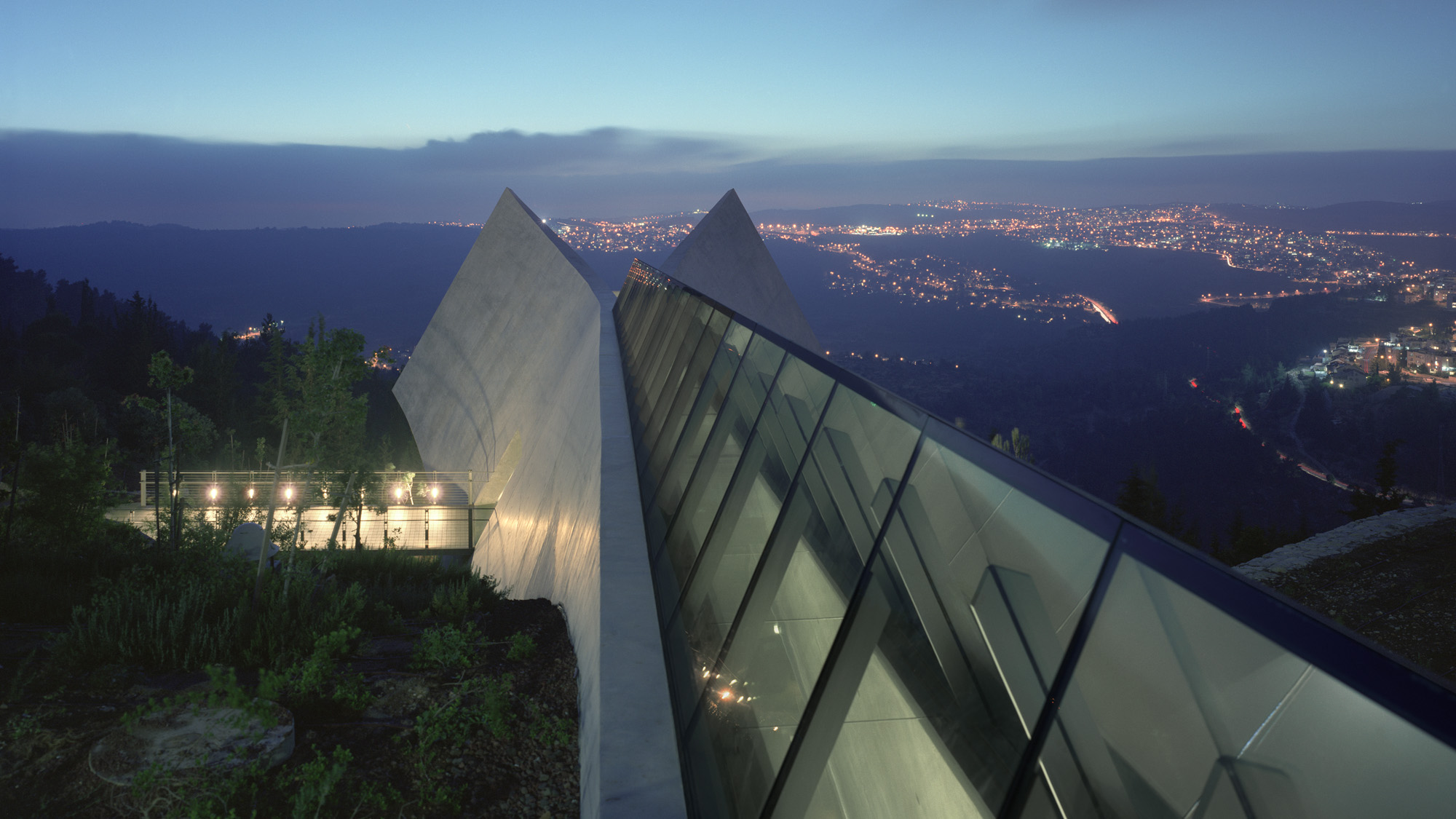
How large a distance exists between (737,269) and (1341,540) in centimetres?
2196

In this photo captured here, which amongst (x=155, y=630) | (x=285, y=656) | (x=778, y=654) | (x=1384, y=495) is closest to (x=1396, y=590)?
(x=778, y=654)

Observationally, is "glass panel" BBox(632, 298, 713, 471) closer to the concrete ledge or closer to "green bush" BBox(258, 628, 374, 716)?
"green bush" BBox(258, 628, 374, 716)

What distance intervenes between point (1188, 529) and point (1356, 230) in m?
156

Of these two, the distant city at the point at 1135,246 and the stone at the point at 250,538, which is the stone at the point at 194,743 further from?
the distant city at the point at 1135,246

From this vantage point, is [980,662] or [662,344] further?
[662,344]

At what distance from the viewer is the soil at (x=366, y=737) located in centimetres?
448

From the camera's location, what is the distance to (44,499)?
47.4 ft

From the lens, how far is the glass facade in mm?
1346

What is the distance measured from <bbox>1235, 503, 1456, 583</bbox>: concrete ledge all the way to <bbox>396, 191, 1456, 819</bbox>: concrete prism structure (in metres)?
12.8

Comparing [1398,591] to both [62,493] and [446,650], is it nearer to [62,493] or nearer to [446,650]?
[446,650]


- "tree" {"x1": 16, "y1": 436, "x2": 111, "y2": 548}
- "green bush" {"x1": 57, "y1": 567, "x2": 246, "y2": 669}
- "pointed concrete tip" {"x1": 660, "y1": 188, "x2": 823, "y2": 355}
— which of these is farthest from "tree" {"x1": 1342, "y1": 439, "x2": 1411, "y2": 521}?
"tree" {"x1": 16, "y1": 436, "x2": 111, "y2": 548}

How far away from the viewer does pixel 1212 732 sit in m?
1.52

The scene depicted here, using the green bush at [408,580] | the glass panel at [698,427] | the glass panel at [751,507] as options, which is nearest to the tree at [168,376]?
the green bush at [408,580]

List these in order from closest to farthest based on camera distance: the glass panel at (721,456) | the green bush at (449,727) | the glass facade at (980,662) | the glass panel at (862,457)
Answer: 1. the glass facade at (980,662)
2. the glass panel at (862,457)
3. the green bush at (449,727)
4. the glass panel at (721,456)
